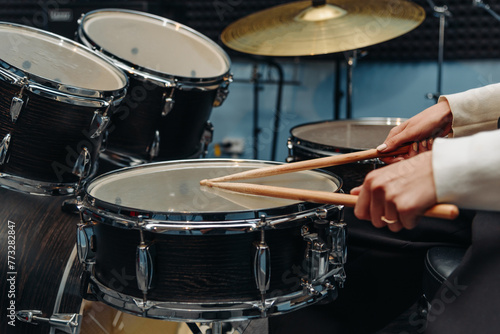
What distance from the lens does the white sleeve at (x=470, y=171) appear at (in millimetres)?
529

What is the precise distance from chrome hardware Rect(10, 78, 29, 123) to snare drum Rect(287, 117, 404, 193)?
0.62 meters

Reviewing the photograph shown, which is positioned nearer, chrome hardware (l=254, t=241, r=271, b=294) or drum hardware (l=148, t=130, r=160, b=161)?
chrome hardware (l=254, t=241, r=271, b=294)

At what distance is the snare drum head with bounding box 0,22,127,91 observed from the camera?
1.10m

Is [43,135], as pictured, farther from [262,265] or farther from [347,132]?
[347,132]

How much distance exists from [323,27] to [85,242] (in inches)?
41.3

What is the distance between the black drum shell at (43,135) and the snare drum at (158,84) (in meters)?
0.21

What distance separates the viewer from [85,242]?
82 cm

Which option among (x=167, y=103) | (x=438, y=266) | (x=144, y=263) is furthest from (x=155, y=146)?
(x=438, y=266)

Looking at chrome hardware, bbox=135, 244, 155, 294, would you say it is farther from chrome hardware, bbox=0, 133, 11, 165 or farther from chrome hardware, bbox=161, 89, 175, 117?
chrome hardware, bbox=161, 89, 175, 117

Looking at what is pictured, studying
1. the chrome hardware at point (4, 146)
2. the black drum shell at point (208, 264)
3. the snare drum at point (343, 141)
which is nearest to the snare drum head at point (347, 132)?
the snare drum at point (343, 141)

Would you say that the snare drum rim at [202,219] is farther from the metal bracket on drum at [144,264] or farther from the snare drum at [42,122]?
the snare drum at [42,122]

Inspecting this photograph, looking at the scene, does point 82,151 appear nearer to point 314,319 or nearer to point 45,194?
point 45,194

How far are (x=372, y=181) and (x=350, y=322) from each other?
2.23 feet

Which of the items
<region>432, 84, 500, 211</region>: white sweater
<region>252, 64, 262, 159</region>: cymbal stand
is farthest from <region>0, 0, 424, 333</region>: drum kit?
<region>252, 64, 262, 159</region>: cymbal stand
